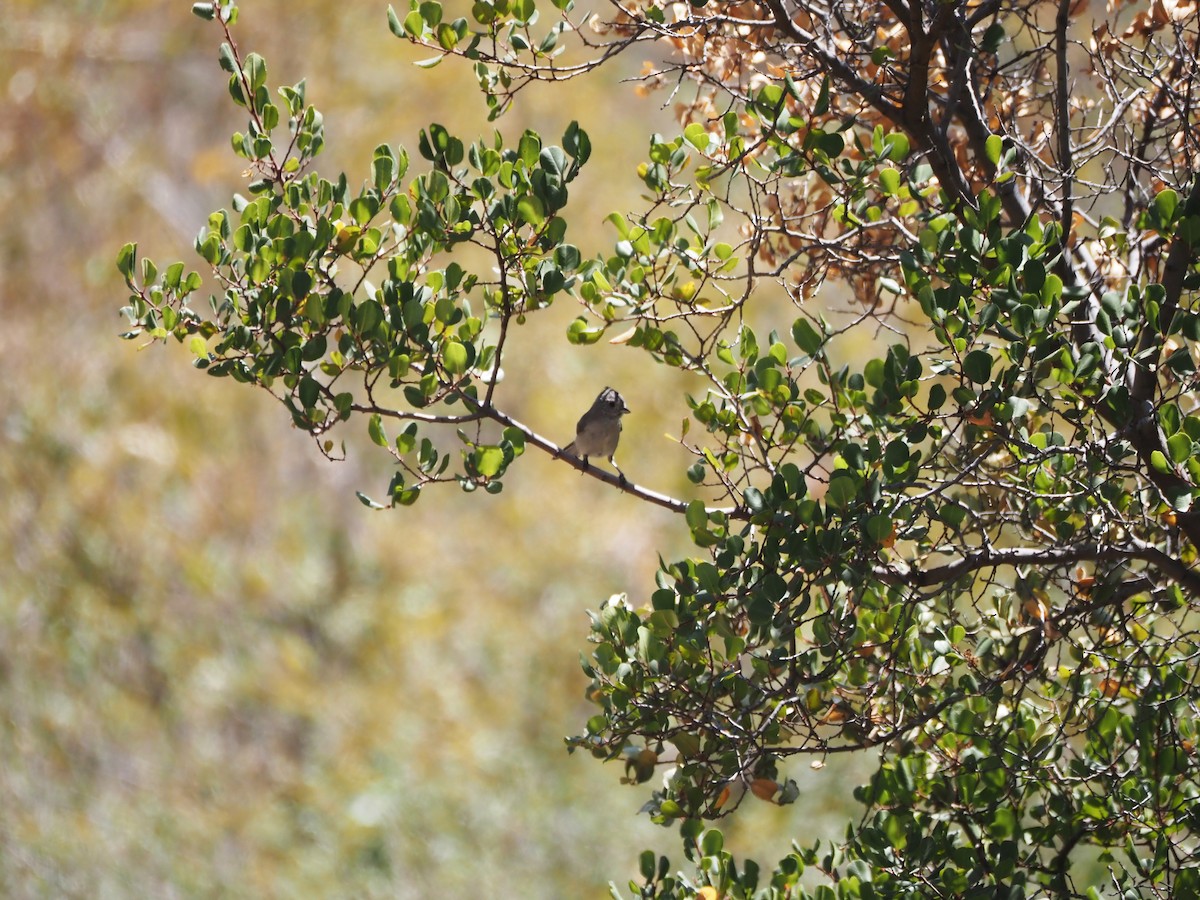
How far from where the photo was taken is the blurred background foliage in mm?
8633

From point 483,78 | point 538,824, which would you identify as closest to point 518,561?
point 538,824

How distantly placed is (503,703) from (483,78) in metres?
7.40

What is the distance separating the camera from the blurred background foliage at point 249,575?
340 inches

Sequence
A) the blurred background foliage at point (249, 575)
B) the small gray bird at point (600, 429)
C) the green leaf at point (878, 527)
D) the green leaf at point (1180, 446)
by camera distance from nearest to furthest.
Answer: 1. the green leaf at point (1180, 446)
2. the green leaf at point (878, 527)
3. the small gray bird at point (600, 429)
4. the blurred background foliage at point (249, 575)

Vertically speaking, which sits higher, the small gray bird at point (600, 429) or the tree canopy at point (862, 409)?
the small gray bird at point (600, 429)

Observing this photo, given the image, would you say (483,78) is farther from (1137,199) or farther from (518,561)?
(518,561)

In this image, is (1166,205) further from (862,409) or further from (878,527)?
(878,527)

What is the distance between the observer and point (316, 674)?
9.78m

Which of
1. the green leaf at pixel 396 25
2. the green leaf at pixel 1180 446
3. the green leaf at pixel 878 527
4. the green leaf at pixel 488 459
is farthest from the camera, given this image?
the green leaf at pixel 396 25

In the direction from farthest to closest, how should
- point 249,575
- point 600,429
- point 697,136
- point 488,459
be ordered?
point 249,575, point 600,429, point 697,136, point 488,459

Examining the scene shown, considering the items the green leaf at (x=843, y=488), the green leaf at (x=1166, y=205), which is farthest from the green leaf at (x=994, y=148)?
the green leaf at (x=843, y=488)

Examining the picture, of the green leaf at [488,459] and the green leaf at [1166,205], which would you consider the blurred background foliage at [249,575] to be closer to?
the green leaf at [488,459]

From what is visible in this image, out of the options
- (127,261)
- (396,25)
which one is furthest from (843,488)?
(127,261)

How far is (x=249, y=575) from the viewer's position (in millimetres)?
10047
